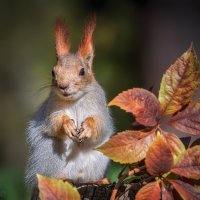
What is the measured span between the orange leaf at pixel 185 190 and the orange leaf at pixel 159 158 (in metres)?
0.03

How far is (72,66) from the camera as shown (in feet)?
5.43

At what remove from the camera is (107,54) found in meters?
5.61

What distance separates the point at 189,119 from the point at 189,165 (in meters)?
0.08

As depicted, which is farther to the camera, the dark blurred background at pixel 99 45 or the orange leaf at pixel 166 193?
the dark blurred background at pixel 99 45

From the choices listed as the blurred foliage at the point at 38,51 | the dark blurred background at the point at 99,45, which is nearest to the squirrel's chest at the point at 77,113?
the dark blurred background at the point at 99,45

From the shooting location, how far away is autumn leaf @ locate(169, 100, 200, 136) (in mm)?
885

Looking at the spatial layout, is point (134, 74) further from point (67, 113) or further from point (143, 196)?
point (143, 196)

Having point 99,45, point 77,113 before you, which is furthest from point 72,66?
point 99,45

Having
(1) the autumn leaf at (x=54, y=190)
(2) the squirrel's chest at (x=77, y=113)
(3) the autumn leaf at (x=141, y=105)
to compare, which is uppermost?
(3) the autumn leaf at (x=141, y=105)

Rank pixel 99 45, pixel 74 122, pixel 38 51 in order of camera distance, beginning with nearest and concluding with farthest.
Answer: pixel 74 122 → pixel 99 45 → pixel 38 51

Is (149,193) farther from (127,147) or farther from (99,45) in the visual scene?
(99,45)

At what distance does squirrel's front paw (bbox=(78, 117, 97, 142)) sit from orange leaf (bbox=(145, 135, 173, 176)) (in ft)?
2.55

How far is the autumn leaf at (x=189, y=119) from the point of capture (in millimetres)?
885

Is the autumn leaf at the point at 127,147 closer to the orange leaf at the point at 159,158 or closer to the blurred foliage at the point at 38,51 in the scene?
the orange leaf at the point at 159,158
